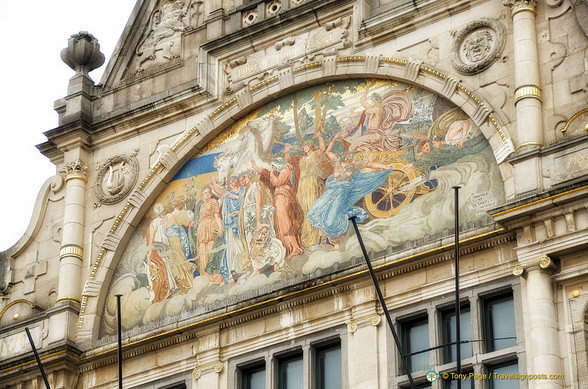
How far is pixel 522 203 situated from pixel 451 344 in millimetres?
2587

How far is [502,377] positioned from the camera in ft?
86.0

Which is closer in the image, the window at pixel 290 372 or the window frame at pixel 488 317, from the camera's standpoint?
the window frame at pixel 488 317

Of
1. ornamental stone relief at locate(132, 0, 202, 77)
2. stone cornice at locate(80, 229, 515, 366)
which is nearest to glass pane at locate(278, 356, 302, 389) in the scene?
stone cornice at locate(80, 229, 515, 366)

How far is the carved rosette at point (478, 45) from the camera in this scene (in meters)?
29.2

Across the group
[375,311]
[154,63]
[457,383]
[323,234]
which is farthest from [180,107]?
[457,383]

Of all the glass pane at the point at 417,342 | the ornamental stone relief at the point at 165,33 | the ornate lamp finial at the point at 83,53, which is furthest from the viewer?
the ornate lamp finial at the point at 83,53

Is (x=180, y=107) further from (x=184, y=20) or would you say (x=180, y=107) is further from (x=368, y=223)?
(x=368, y=223)

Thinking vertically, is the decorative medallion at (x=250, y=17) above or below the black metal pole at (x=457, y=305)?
above

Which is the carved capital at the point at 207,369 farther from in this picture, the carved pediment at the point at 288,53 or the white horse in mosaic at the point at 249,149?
the carved pediment at the point at 288,53

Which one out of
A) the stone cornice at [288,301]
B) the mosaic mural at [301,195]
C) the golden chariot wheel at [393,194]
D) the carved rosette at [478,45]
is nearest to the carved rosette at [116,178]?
the mosaic mural at [301,195]

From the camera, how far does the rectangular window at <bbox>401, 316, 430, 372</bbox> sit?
89.9 ft

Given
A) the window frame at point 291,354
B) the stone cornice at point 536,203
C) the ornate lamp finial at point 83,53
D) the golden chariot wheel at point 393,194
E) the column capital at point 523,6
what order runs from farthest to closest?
the ornate lamp finial at point 83,53 < the golden chariot wheel at point 393,194 < the column capital at point 523,6 < the window frame at point 291,354 < the stone cornice at point 536,203

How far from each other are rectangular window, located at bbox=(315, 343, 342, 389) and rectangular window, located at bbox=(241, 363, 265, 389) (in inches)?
47.3

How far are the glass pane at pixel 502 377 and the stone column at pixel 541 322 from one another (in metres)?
0.52
